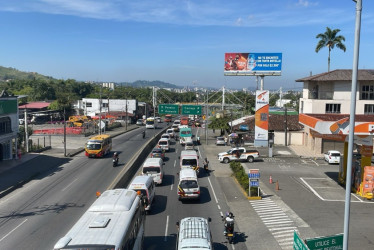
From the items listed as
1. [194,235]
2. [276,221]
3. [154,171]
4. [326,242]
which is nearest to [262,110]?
[154,171]

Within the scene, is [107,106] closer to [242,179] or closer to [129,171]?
[129,171]

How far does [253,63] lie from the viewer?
54781mm

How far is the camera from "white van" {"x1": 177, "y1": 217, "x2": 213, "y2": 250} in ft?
42.9

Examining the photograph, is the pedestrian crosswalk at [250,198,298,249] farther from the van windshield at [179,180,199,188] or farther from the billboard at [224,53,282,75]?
the billboard at [224,53,282,75]

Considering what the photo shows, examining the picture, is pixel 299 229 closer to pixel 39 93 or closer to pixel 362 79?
pixel 362 79

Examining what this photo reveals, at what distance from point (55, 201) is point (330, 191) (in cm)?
2113

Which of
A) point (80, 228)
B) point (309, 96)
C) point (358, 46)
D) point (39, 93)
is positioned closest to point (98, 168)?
point (80, 228)

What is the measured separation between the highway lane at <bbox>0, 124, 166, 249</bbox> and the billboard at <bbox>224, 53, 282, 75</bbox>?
85.0ft

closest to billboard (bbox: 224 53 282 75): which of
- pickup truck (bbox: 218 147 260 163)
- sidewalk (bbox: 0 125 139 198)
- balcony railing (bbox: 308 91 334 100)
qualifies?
balcony railing (bbox: 308 91 334 100)

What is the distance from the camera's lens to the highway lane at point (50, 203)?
17.8 meters

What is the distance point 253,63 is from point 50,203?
39.6 m

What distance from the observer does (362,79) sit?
48.8 meters

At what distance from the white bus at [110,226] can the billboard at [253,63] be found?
4323 cm

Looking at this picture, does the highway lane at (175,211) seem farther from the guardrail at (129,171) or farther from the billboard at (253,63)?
the billboard at (253,63)
